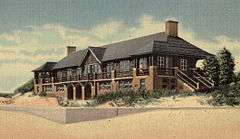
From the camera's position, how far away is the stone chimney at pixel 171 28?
38625 millimetres

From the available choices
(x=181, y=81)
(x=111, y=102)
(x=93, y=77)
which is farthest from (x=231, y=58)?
(x=93, y=77)

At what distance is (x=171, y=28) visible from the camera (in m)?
38.9

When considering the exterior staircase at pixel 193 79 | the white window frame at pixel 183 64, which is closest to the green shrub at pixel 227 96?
the exterior staircase at pixel 193 79

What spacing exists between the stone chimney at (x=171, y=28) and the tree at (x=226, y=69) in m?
5.34

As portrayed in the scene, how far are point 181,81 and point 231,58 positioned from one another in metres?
4.22

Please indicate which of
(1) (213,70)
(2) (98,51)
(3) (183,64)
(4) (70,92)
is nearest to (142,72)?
(3) (183,64)

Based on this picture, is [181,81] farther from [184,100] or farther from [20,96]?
[20,96]

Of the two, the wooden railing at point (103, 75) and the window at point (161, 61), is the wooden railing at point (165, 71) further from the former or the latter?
the wooden railing at point (103, 75)

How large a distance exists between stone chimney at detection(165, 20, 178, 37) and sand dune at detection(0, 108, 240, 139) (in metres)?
16.3

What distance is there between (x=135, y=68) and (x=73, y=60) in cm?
1243

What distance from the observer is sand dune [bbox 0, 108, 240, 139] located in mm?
18734

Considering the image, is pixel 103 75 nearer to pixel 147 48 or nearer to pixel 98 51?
pixel 98 51

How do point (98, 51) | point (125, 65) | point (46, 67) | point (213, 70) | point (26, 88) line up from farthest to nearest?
point (26, 88) < point (46, 67) < point (98, 51) < point (125, 65) < point (213, 70)

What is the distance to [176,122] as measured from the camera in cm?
2073
